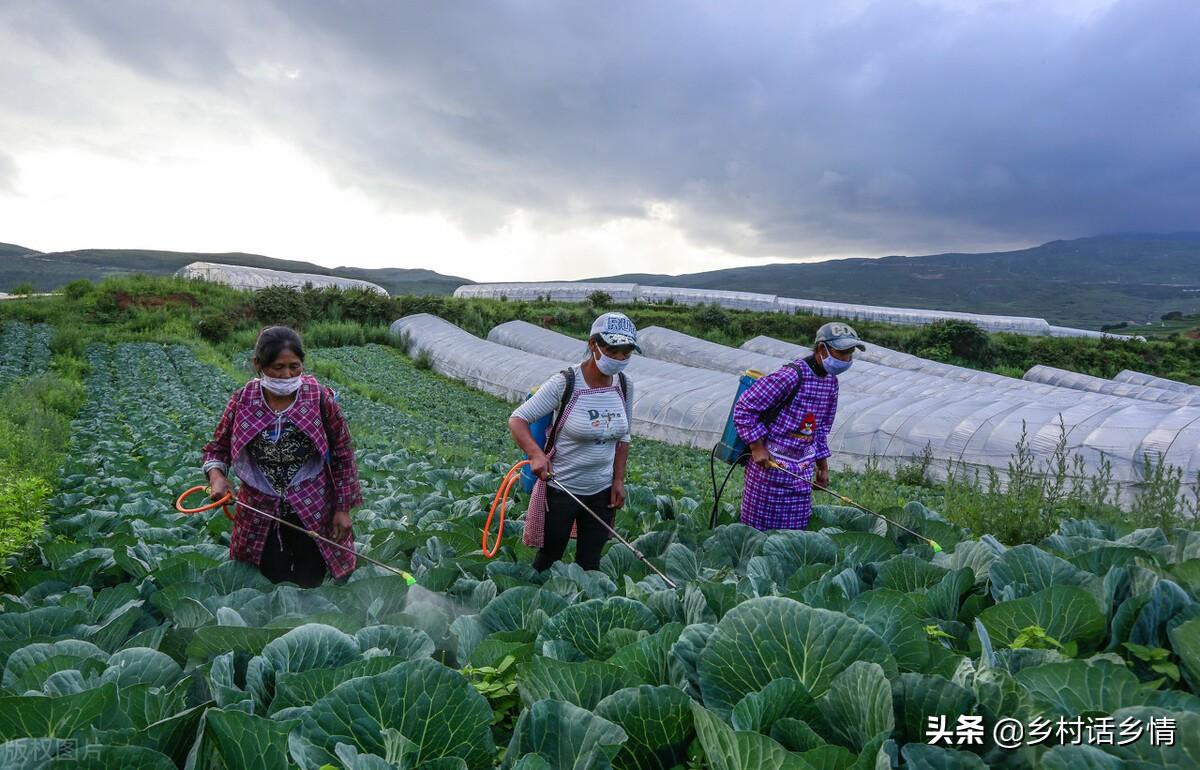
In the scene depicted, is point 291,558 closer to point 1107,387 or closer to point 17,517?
point 17,517

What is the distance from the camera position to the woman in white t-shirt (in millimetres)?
3523

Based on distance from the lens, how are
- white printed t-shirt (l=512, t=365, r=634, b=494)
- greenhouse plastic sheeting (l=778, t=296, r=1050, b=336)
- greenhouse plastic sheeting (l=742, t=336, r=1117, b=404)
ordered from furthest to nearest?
1. greenhouse plastic sheeting (l=778, t=296, r=1050, b=336)
2. greenhouse plastic sheeting (l=742, t=336, r=1117, b=404)
3. white printed t-shirt (l=512, t=365, r=634, b=494)

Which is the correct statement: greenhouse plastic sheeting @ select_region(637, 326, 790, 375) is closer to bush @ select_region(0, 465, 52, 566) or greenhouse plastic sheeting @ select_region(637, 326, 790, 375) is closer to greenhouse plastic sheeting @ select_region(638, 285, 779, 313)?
greenhouse plastic sheeting @ select_region(638, 285, 779, 313)

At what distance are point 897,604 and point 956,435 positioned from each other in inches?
414

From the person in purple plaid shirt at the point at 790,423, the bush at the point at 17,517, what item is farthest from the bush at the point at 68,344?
the person in purple plaid shirt at the point at 790,423

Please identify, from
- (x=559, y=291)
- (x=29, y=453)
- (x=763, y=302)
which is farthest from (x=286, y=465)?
(x=559, y=291)

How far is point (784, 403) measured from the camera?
402 cm

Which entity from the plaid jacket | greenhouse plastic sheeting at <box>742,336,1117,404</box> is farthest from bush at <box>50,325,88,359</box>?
the plaid jacket

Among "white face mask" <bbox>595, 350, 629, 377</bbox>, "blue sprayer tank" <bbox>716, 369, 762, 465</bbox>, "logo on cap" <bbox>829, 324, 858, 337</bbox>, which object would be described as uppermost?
"logo on cap" <bbox>829, 324, 858, 337</bbox>

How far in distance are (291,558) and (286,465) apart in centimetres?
47

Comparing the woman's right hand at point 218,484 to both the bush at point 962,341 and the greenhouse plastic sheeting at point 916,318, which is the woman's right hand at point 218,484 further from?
the greenhouse plastic sheeting at point 916,318

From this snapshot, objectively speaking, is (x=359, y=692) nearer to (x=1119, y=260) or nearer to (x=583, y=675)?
(x=583, y=675)

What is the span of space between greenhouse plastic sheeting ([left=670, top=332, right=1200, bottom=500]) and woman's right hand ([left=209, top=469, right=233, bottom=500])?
809cm

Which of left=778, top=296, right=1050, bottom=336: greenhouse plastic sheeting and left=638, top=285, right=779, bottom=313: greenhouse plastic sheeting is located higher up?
left=638, top=285, right=779, bottom=313: greenhouse plastic sheeting
